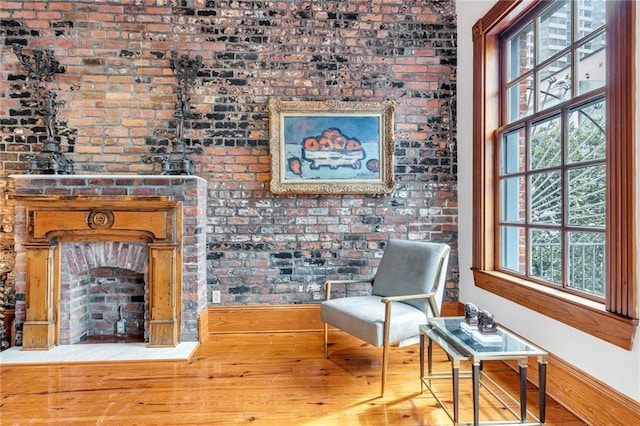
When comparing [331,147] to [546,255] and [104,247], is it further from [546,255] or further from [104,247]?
[104,247]

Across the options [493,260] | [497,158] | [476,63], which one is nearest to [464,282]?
[493,260]

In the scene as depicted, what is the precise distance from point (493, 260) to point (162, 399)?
2.48 m

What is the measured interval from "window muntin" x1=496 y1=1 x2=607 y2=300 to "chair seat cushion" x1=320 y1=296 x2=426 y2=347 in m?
0.87

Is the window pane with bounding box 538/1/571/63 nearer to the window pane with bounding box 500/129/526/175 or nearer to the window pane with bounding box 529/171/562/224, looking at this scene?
the window pane with bounding box 500/129/526/175

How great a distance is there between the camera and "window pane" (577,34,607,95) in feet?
5.99

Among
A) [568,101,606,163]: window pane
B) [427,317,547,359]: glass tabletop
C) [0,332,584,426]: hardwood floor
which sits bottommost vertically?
[0,332,584,426]: hardwood floor

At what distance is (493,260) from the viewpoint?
270cm

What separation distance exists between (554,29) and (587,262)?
4.83 ft

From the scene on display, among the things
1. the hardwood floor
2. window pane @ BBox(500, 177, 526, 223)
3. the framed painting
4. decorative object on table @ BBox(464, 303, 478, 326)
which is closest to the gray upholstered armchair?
the hardwood floor

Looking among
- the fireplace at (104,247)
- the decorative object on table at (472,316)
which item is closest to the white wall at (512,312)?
the decorative object on table at (472,316)

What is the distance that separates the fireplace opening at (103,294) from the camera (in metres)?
2.73

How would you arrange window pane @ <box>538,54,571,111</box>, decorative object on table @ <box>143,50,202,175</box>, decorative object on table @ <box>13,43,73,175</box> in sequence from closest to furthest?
window pane @ <box>538,54,571,111</box> → decorative object on table @ <box>13,43,73,175</box> → decorative object on table @ <box>143,50,202,175</box>

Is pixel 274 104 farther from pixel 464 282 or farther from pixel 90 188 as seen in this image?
pixel 464 282

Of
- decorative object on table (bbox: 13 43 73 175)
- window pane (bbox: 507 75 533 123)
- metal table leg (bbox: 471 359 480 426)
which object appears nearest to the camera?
metal table leg (bbox: 471 359 480 426)
